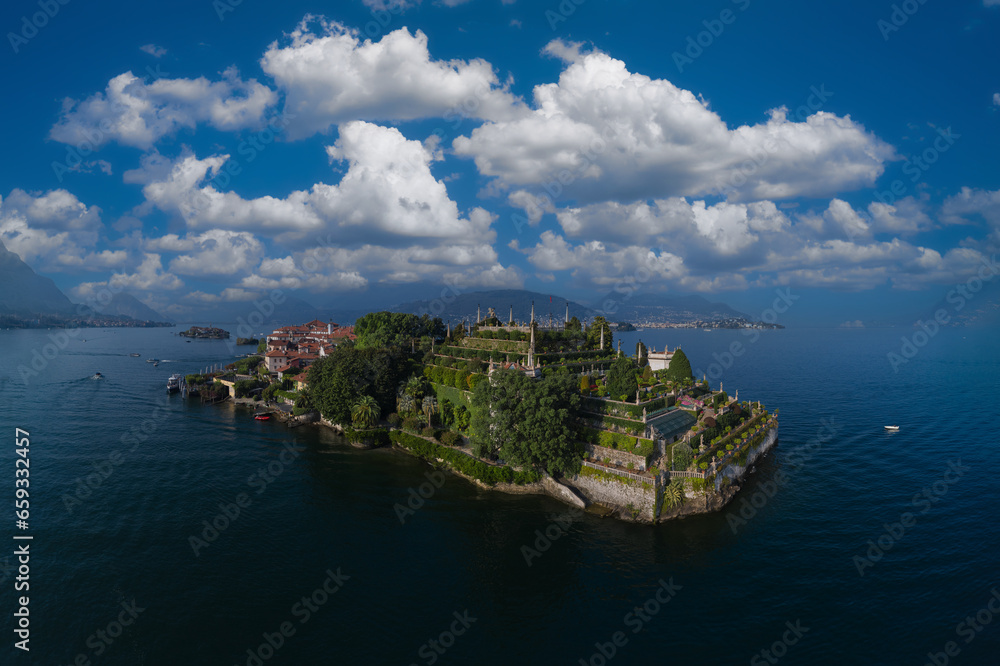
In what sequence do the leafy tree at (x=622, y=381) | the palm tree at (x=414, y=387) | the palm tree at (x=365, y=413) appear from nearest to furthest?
1. the leafy tree at (x=622, y=381)
2. the palm tree at (x=365, y=413)
3. the palm tree at (x=414, y=387)

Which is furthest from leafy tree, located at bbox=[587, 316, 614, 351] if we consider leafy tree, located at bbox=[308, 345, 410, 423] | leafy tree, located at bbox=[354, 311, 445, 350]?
leafy tree, located at bbox=[354, 311, 445, 350]

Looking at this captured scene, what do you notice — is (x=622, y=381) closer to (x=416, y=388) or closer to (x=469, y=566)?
(x=469, y=566)

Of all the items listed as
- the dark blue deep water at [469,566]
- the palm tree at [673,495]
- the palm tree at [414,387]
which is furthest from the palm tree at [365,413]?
the palm tree at [673,495]

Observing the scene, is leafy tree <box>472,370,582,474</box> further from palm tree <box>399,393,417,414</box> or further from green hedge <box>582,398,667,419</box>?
palm tree <box>399,393,417,414</box>

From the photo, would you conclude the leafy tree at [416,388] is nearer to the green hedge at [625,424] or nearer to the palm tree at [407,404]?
the palm tree at [407,404]

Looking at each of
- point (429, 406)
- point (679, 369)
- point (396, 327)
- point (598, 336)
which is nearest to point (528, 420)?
point (429, 406)
